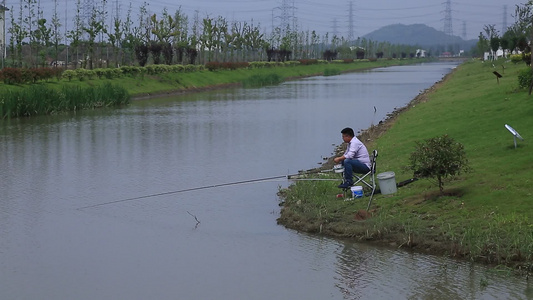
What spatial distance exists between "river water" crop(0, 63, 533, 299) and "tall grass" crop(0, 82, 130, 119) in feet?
24.9

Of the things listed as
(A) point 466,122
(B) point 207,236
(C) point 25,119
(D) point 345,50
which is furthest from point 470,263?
(D) point 345,50

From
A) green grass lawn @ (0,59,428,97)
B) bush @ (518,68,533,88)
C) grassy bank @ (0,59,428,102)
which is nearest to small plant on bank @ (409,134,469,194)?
bush @ (518,68,533,88)

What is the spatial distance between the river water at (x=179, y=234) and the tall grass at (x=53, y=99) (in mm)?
7574

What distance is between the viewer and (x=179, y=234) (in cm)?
1327

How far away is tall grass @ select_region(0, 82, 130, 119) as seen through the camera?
34812mm

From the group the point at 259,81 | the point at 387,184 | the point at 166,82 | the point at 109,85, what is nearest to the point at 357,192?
the point at 387,184

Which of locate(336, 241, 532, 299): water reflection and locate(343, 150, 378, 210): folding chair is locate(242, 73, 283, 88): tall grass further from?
locate(336, 241, 532, 299): water reflection

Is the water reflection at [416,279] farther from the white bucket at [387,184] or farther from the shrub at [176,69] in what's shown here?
the shrub at [176,69]

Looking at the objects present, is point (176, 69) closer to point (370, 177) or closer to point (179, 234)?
point (370, 177)

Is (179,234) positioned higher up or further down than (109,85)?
further down

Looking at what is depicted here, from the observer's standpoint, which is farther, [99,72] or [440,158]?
[99,72]

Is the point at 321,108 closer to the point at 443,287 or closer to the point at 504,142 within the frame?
the point at 504,142

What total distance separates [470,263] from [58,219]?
761 centimetres

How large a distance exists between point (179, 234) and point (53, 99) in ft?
84.5
